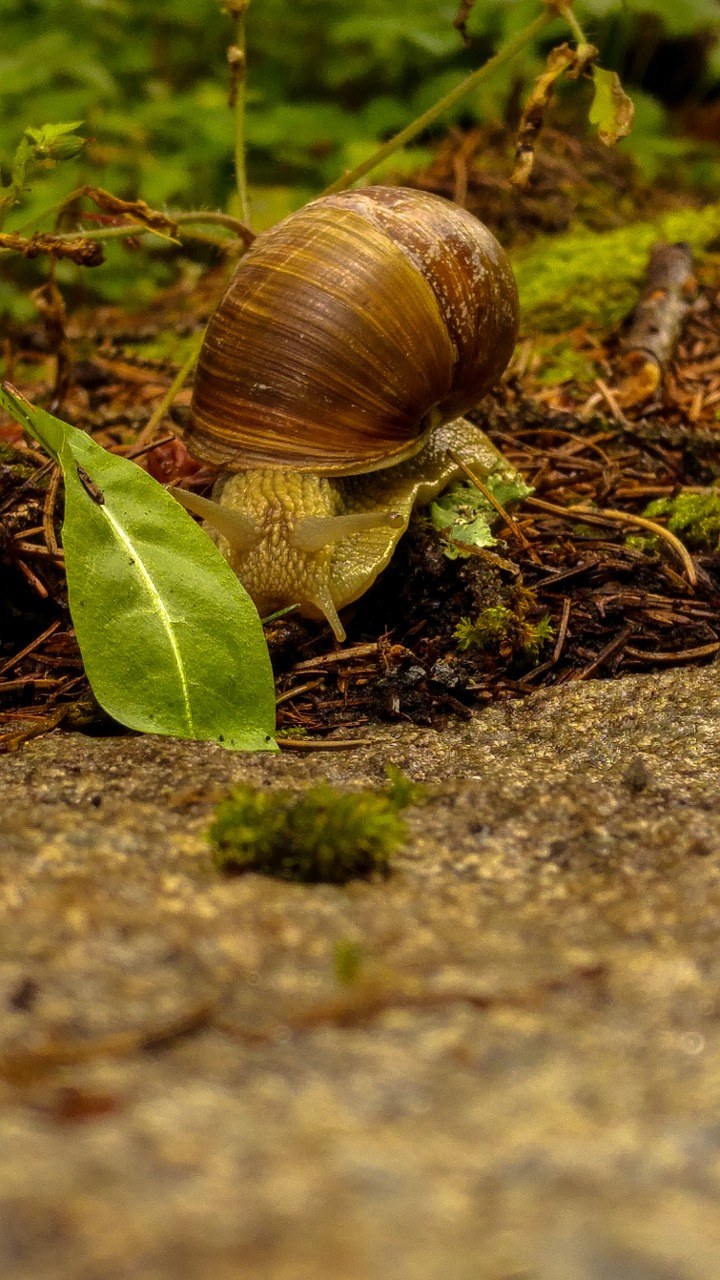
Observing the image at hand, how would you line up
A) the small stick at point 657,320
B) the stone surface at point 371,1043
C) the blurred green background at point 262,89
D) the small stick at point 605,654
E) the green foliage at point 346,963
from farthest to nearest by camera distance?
the blurred green background at point 262,89 < the small stick at point 657,320 < the small stick at point 605,654 < the green foliage at point 346,963 < the stone surface at point 371,1043

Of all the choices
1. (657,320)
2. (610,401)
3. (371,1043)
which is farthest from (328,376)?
(657,320)

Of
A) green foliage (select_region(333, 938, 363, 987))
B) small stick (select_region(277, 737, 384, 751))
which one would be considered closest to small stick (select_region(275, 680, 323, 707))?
small stick (select_region(277, 737, 384, 751))

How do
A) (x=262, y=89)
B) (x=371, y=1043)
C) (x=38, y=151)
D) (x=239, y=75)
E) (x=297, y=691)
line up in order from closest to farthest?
(x=371, y=1043) < (x=297, y=691) < (x=38, y=151) < (x=239, y=75) < (x=262, y=89)

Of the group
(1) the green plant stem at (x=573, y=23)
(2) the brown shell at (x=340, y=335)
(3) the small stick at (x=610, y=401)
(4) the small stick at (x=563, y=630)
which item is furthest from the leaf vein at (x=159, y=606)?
(3) the small stick at (x=610, y=401)

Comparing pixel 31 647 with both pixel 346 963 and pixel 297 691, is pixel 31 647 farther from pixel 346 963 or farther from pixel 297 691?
pixel 346 963

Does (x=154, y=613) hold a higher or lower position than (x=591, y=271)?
lower

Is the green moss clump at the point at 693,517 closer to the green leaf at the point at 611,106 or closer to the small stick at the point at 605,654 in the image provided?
the small stick at the point at 605,654

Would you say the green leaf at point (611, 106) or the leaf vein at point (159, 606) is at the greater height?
the green leaf at point (611, 106)

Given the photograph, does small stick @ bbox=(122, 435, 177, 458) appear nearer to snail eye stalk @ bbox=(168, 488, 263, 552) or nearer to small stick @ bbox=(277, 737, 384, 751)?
snail eye stalk @ bbox=(168, 488, 263, 552)
